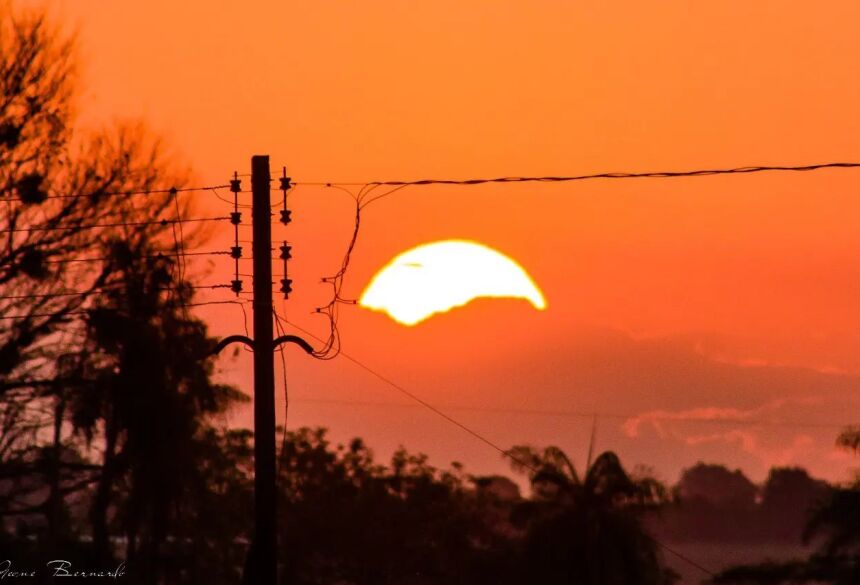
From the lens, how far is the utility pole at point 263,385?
2258 centimetres

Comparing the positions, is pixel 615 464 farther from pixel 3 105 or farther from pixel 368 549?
pixel 3 105

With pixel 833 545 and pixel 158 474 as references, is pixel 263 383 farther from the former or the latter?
pixel 833 545

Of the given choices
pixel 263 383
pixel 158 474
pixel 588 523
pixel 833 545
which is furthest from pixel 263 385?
pixel 588 523

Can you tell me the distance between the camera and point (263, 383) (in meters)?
22.5

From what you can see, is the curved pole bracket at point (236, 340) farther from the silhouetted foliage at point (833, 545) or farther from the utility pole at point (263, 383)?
the silhouetted foliage at point (833, 545)

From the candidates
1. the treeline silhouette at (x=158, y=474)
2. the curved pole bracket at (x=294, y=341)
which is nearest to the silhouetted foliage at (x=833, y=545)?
the treeline silhouette at (x=158, y=474)

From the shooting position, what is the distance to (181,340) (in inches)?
1515

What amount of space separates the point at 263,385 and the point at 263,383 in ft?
0.09

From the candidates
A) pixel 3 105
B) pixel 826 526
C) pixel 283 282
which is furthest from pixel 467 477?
pixel 283 282

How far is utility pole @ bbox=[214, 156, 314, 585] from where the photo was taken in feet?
74.1

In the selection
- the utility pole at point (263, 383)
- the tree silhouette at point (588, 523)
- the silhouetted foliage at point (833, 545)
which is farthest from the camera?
the tree silhouette at point (588, 523)

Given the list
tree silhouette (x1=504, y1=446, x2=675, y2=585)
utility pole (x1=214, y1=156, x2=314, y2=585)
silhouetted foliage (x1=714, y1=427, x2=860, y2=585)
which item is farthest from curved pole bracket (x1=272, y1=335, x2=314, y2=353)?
tree silhouette (x1=504, y1=446, x2=675, y2=585)

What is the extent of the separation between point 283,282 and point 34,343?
38.6 feet

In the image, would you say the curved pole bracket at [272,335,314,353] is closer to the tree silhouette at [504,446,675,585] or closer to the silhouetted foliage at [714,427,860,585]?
the silhouetted foliage at [714,427,860,585]
